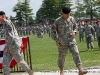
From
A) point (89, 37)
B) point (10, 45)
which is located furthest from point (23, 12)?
point (10, 45)

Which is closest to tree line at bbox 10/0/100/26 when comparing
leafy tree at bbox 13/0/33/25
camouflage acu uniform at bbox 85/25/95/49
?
leafy tree at bbox 13/0/33/25

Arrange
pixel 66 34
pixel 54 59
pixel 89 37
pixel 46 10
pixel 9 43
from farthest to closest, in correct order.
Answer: pixel 46 10 → pixel 89 37 → pixel 54 59 → pixel 66 34 → pixel 9 43

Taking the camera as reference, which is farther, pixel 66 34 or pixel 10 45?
pixel 66 34

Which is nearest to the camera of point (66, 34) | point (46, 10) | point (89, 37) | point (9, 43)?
point (9, 43)

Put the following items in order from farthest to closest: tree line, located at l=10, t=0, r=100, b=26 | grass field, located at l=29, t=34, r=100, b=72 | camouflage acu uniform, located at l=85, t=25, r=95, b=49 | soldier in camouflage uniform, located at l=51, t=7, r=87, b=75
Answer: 1. tree line, located at l=10, t=0, r=100, b=26
2. camouflage acu uniform, located at l=85, t=25, r=95, b=49
3. grass field, located at l=29, t=34, r=100, b=72
4. soldier in camouflage uniform, located at l=51, t=7, r=87, b=75

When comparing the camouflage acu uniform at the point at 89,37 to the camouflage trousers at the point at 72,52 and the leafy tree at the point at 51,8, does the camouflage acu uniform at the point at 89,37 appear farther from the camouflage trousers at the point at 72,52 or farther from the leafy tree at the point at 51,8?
the leafy tree at the point at 51,8

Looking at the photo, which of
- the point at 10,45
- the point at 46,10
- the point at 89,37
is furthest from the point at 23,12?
the point at 10,45

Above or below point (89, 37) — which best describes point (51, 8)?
above

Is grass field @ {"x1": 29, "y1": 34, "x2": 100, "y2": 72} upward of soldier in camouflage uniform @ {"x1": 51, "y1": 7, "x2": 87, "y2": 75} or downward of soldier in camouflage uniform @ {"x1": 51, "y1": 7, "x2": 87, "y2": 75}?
downward

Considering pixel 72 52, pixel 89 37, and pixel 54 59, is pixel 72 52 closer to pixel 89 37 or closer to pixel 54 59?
pixel 54 59

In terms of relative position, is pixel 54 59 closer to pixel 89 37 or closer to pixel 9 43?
→ pixel 89 37

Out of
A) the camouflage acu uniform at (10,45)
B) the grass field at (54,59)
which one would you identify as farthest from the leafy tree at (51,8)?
the camouflage acu uniform at (10,45)

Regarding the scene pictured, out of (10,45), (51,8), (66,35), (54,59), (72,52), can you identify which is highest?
(51,8)

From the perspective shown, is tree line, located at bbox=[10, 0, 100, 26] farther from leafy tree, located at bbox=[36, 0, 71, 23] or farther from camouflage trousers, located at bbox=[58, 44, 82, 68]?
camouflage trousers, located at bbox=[58, 44, 82, 68]
